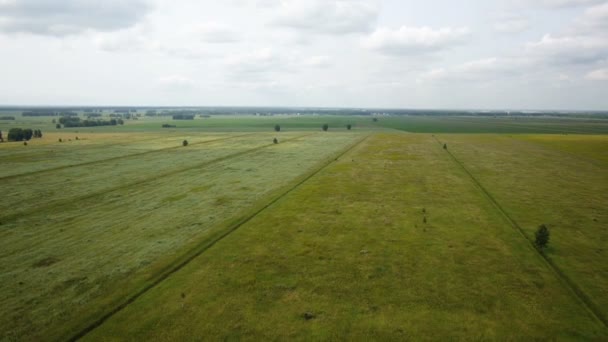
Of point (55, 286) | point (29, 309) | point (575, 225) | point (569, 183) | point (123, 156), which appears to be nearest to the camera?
point (29, 309)

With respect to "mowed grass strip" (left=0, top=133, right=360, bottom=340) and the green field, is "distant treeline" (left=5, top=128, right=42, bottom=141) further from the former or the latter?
"mowed grass strip" (left=0, top=133, right=360, bottom=340)

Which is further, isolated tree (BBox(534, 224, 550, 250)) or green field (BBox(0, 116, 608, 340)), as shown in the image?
isolated tree (BBox(534, 224, 550, 250))

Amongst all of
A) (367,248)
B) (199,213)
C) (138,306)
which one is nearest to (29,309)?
(138,306)

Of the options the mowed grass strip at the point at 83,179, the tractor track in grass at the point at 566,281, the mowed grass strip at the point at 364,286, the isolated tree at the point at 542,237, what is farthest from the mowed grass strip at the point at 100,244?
the isolated tree at the point at 542,237

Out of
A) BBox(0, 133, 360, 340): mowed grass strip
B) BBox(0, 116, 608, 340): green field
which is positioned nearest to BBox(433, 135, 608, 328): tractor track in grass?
BBox(0, 116, 608, 340): green field

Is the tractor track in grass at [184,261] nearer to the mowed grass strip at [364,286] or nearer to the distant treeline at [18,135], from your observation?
the mowed grass strip at [364,286]

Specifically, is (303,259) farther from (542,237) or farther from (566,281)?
(542,237)

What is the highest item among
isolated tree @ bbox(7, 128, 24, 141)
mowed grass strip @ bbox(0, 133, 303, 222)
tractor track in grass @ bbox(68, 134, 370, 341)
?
isolated tree @ bbox(7, 128, 24, 141)

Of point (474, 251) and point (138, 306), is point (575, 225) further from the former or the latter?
point (138, 306)
